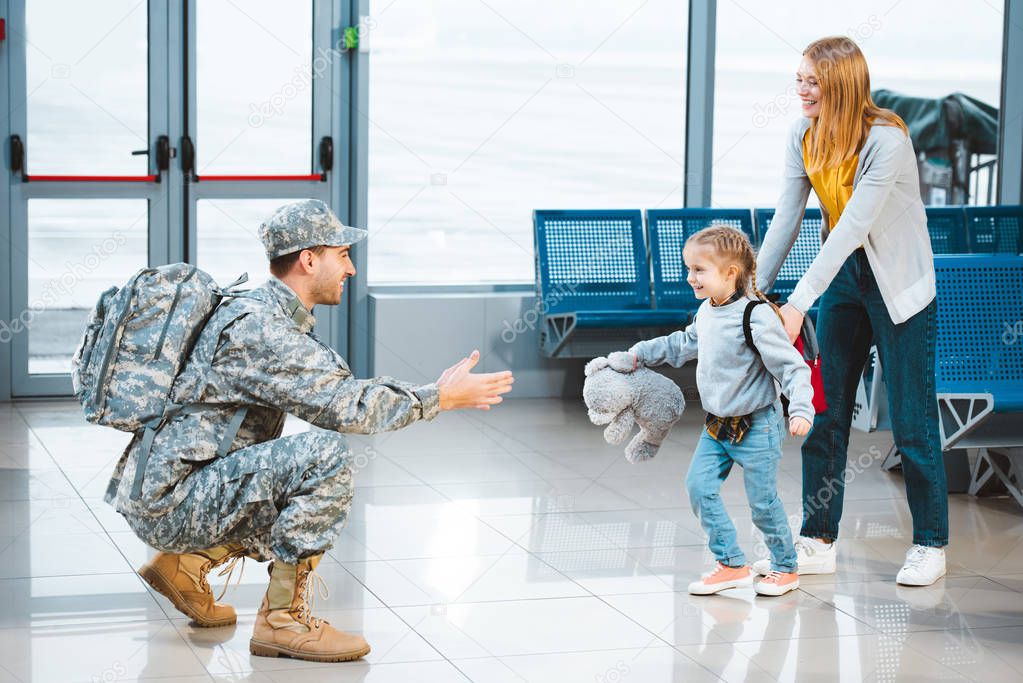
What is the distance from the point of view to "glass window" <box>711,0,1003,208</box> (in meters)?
8.34

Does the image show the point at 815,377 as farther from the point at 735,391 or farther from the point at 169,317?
the point at 169,317

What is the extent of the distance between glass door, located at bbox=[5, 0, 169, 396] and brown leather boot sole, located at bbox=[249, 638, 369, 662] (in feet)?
14.1

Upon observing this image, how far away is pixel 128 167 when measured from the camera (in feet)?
24.6

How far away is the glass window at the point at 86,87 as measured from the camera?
7.29 metres

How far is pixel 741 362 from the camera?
4.00 meters

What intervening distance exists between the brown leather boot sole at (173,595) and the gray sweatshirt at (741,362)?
154 cm

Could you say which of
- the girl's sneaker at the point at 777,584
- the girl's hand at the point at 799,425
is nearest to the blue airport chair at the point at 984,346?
the girl's sneaker at the point at 777,584

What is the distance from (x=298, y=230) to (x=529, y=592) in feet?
4.46

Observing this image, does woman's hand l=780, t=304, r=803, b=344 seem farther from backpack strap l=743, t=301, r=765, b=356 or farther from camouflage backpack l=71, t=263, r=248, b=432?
camouflage backpack l=71, t=263, r=248, b=432

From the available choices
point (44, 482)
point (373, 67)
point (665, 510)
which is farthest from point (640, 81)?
point (44, 482)

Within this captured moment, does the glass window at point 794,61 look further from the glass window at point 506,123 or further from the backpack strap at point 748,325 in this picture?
the backpack strap at point 748,325

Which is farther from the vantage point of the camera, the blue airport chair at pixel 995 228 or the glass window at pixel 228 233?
the blue airport chair at pixel 995 228

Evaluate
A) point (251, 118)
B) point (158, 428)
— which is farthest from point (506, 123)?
point (158, 428)

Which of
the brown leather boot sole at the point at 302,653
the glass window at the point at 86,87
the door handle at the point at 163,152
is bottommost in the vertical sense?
the brown leather boot sole at the point at 302,653
